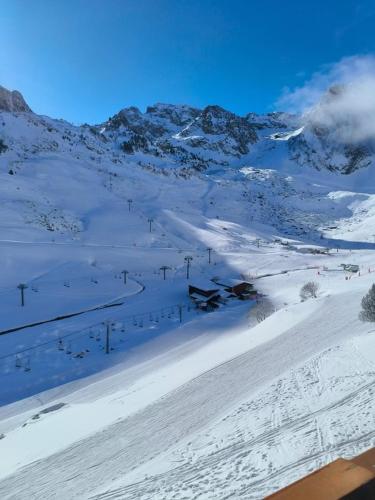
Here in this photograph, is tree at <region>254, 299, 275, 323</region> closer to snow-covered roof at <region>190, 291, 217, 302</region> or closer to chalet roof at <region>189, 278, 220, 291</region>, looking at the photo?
snow-covered roof at <region>190, 291, 217, 302</region>

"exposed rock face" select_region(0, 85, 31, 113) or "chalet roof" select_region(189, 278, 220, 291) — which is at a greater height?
"exposed rock face" select_region(0, 85, 31, 113)

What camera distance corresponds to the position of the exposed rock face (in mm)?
106000

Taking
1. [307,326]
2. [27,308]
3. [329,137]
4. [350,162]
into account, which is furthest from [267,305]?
[329,137]

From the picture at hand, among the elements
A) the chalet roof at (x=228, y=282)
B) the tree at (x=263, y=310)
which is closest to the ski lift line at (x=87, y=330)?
the chalet roof at (x=228, y=282)

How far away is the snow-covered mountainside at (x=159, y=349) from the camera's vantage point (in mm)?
7842

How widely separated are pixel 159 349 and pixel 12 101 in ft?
376

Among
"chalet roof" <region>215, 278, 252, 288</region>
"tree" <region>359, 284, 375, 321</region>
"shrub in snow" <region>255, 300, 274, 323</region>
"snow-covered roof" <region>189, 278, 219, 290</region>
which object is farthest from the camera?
"chalet roof" <region>215, 278, 252, 288</region>

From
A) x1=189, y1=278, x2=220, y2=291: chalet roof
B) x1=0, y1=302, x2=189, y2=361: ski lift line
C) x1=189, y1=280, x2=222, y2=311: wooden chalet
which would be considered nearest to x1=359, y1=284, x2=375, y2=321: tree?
x1=0, y1=302, x2=189, y2=361: ski lift line

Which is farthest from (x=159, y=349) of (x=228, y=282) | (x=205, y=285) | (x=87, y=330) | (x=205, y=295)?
(x=228, y=282)

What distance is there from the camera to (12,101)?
111 m

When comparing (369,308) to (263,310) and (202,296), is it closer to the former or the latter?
(263,310)

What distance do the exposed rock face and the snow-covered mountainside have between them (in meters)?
25.5

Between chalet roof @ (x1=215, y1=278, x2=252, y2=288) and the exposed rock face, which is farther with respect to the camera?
the exposed rock face

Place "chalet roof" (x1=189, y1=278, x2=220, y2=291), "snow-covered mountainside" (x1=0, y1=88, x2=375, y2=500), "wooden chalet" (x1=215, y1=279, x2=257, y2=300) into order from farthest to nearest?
"wooden chalet" (x1=215, y1=279, x2=257, y2=300), "chalet roof" (x1=189, y1=278, x2=220, y2=291), "snow-covered mountainside" (x1=0, y1=88, x2=375, y2=500)
